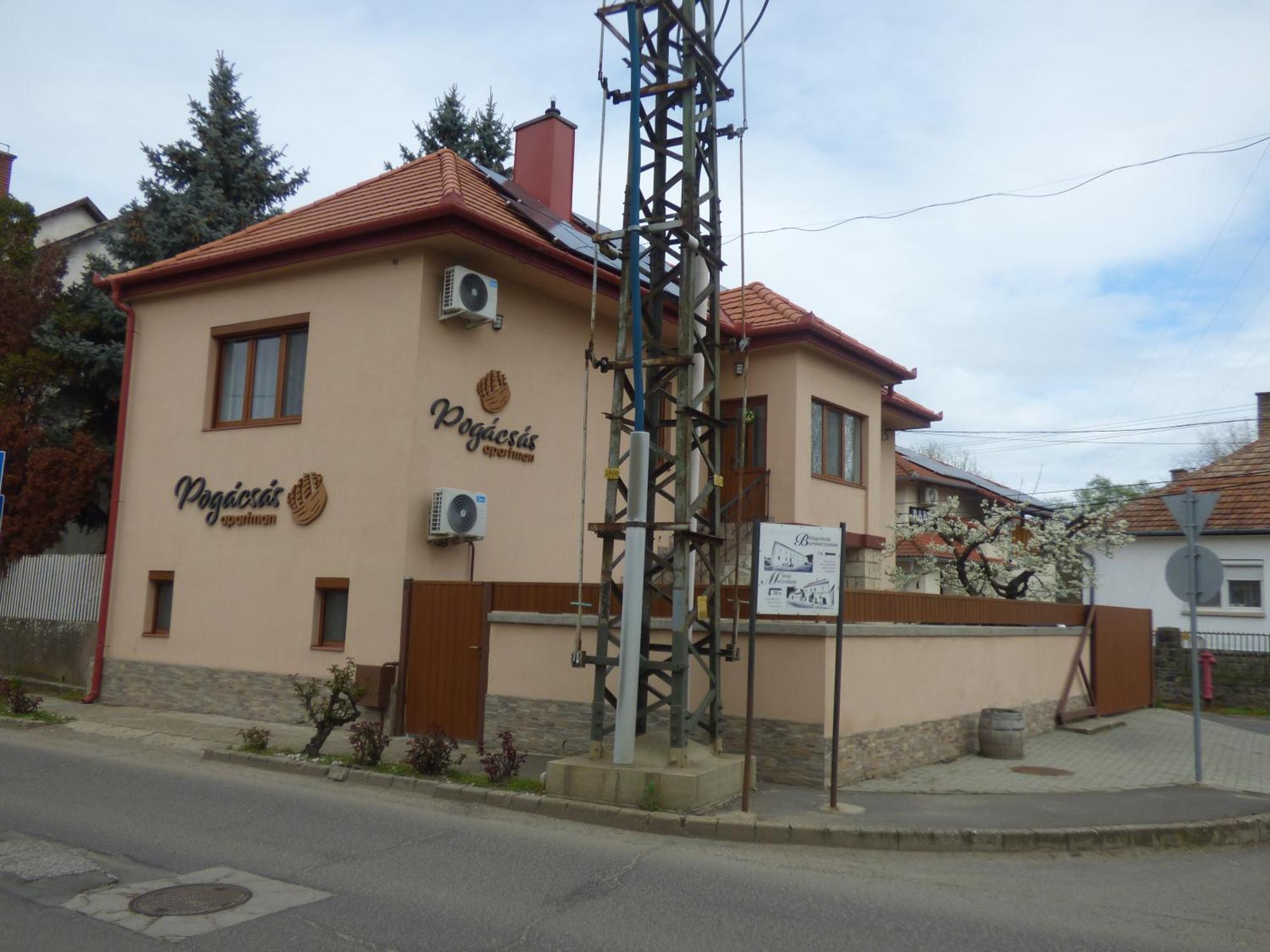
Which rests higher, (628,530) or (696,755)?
(628,530)

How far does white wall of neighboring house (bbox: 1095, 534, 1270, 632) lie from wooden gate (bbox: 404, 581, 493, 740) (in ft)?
68.0

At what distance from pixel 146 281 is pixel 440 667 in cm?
822

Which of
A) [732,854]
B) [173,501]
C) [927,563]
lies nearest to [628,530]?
[732,854]

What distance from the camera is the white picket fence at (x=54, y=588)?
53.7 ft

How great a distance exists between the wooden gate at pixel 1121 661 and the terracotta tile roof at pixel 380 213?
1119cm

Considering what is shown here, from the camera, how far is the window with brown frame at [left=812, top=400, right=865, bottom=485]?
18.4 metres

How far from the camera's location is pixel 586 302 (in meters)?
16.1

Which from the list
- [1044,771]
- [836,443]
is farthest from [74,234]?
[1044,771]

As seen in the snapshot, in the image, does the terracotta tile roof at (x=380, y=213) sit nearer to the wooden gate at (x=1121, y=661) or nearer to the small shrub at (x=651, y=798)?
the small shrub at (x=651, y=798)

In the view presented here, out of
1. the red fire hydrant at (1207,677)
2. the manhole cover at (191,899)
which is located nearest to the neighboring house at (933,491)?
the red fire hydrant at (1207,677)

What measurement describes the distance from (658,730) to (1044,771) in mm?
4735

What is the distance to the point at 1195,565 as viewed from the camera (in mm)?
11719

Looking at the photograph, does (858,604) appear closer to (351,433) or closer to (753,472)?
(753,472)

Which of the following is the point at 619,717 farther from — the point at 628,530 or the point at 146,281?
the point at 146,281
